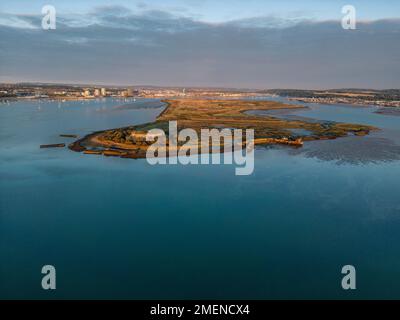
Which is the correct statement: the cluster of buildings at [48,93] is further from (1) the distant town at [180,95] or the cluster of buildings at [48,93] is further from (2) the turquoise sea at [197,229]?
(2) the turquoise sea at [197,229]

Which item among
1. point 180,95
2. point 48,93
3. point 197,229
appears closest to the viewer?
point 197,229

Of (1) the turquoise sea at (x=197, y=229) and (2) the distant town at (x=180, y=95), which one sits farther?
(2) the distant town at (x=180, y=95)

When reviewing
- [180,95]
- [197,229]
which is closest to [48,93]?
[180,95]

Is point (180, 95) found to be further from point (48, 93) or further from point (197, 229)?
point (197, 229)

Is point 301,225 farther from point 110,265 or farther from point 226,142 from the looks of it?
point 226,142

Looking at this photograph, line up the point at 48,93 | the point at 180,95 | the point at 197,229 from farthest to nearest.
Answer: the point at 180,95, the point at 48,93, the point at 197,229

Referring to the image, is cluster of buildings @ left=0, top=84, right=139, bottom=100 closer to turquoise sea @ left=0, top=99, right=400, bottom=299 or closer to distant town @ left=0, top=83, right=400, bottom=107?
distant town @ left=0, top=83, right=400, bottom=107

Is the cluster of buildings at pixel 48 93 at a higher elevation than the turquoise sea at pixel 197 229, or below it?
higher

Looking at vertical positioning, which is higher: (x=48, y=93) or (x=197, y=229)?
(x=48, y=93)

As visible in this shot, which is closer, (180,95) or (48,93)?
(48,93)

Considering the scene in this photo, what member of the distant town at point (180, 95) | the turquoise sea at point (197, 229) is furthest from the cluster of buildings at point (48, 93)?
the turquoise sea at point (197, 229)
